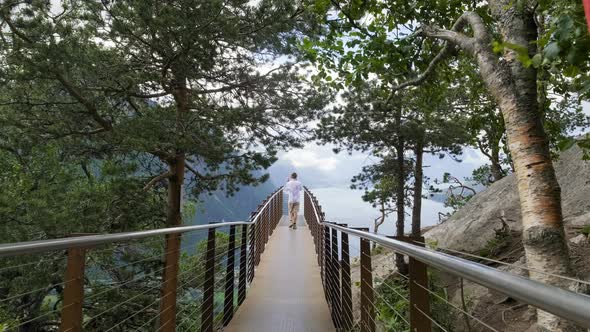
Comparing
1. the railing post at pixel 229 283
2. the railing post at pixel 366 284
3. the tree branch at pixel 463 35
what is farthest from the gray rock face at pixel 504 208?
the railing post at pixel 366 284

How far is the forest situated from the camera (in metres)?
3.54

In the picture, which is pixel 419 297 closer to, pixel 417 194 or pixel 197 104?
pixel 197 104

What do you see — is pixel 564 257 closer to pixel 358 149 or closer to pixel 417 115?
pixel 417 115

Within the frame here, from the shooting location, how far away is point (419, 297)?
6.01 feet

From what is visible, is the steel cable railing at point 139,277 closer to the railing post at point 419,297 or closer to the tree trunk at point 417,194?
the railing post at point 419,297

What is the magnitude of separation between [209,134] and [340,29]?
4.56 m

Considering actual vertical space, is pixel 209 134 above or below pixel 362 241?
above

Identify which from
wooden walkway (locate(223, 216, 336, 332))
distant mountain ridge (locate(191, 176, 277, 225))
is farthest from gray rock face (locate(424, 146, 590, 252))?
distant mountain ridge (locate(191, 176, 277, 225))

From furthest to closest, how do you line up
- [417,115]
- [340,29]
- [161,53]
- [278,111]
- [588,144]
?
[417,115]
[278,111]
[161,53]
[340,29]
[588,144]

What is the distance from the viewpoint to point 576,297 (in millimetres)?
703

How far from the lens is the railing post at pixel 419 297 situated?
5.94 feet

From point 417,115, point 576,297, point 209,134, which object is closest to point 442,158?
point 417,115

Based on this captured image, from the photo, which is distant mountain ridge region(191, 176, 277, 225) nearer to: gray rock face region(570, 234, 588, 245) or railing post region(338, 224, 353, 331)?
railing post region(338, 224, 353, 331)

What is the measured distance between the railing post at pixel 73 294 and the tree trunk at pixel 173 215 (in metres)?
1.02
